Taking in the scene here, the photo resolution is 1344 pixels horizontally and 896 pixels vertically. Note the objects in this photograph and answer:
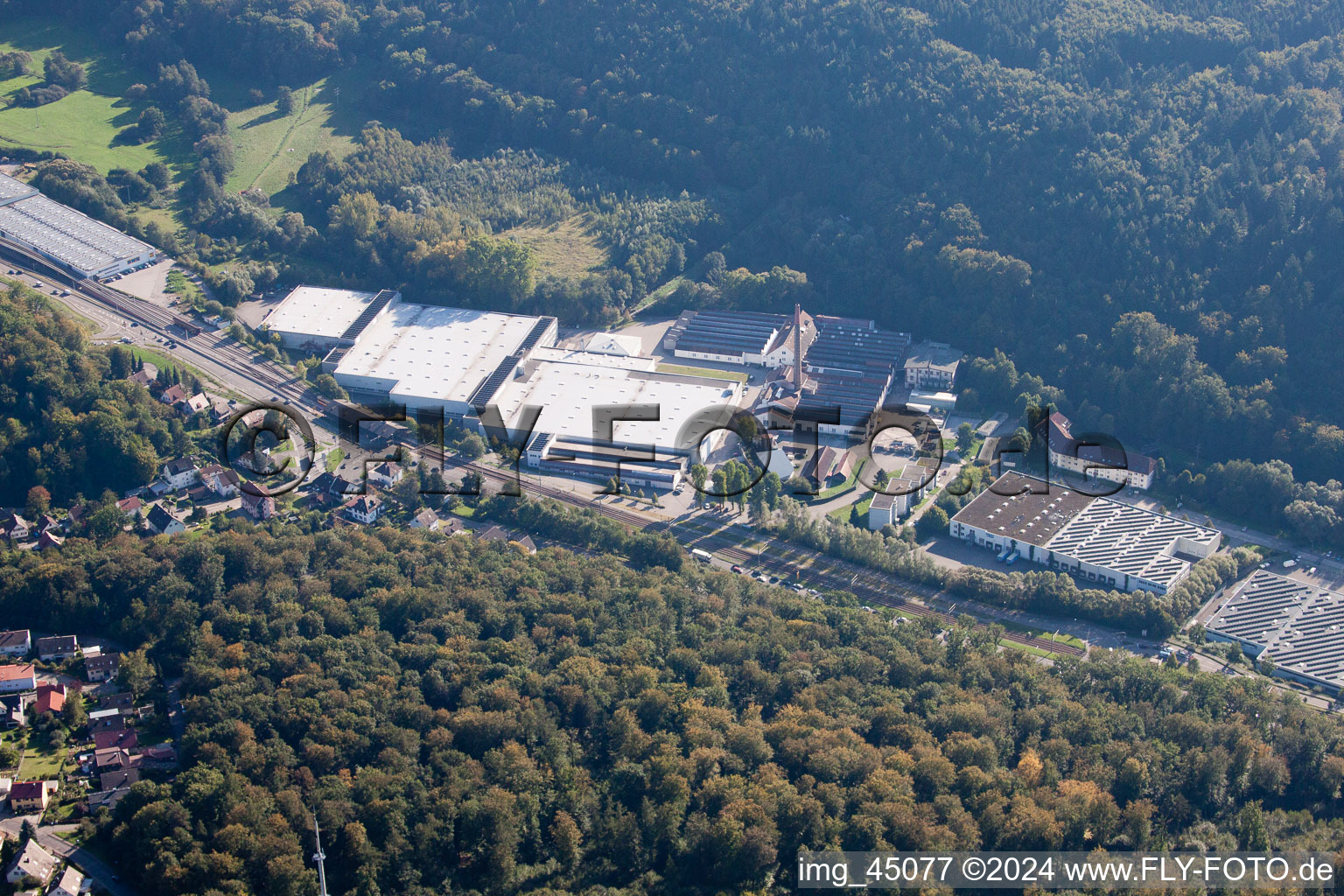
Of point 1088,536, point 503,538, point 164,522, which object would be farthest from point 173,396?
point 1088,536

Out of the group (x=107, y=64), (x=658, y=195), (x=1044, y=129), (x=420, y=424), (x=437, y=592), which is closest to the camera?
(x=437, y=592)

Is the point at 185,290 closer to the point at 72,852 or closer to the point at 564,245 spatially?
the point at 564,245

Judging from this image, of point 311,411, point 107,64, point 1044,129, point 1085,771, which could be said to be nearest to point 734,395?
point 311,411

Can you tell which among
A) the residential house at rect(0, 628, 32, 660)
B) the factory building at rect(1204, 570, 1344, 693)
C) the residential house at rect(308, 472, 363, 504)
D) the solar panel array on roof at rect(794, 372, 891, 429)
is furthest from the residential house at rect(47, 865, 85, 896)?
the factory building at rect(1204, 570, 1344, 693)

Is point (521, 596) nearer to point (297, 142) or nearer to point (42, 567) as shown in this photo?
point (42, 567)

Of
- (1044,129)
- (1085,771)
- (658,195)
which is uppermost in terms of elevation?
(1044,129)

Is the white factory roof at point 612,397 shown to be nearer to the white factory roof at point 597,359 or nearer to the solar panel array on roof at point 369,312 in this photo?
the white factory roof at point 597,359

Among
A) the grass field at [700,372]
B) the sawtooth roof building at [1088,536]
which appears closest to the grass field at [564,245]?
the grass field at [700,372]
